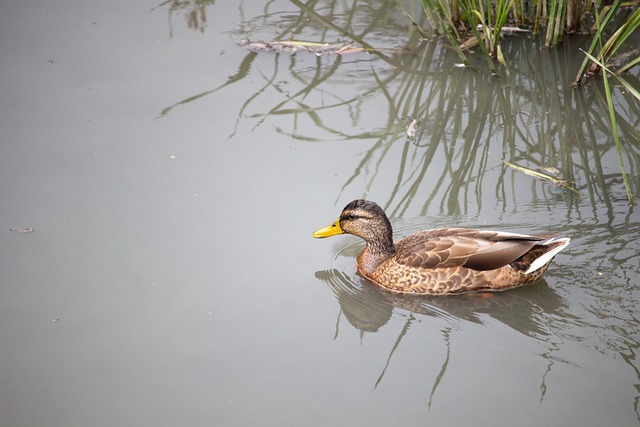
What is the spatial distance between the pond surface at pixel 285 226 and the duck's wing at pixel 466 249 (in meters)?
0.28

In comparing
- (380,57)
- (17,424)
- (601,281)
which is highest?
(380,57)

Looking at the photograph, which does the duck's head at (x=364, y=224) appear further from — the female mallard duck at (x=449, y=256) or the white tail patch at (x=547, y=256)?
the white tail patch at (x=547, y=256)

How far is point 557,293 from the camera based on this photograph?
19.1 ft

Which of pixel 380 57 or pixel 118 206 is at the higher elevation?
pixel 380 57

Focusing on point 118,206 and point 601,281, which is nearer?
point 601,281

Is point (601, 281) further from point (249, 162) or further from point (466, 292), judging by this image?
point (249, 162)

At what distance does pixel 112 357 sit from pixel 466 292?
2676 mm

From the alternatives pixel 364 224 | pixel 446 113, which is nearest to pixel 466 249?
pixel 364 224

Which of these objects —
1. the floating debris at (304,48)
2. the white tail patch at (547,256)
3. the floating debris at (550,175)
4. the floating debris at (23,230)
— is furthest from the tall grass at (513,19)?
the floating debris at (23,230)

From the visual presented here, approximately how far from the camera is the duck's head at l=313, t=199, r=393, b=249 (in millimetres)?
6035

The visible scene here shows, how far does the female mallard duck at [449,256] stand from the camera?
5.87m

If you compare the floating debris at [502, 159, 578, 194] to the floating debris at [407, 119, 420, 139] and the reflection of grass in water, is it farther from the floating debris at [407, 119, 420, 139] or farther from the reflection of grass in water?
the floating debris at [407, 119, 420, 139]

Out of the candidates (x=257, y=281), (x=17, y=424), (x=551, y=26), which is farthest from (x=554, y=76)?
(x=17, y=424)

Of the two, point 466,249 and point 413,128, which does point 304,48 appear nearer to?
point 413,128
